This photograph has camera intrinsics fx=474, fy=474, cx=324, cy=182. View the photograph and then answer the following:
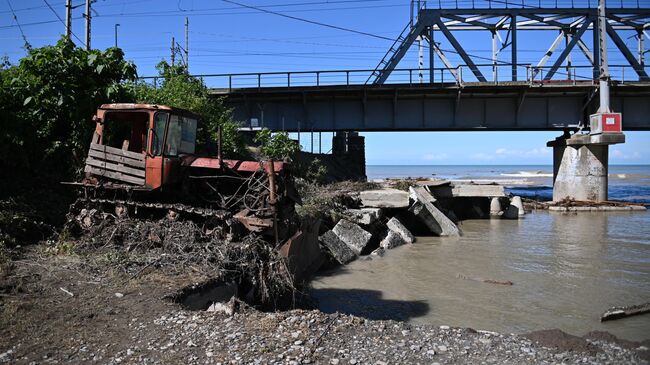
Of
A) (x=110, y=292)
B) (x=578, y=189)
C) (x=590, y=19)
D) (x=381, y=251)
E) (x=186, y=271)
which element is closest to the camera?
(x=110, y=292)

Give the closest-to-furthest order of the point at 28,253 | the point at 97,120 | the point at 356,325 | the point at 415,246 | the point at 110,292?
the point at 356,325 → the point at 110,292 → the point at 28,253 → the point at 97,120 → the point at 415,246

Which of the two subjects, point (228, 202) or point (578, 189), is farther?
point (578, 189)

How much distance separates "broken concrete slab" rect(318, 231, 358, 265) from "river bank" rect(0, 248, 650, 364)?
501cm

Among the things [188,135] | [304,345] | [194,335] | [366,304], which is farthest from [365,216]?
[194,335]

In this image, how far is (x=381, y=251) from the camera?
12172 millimetres

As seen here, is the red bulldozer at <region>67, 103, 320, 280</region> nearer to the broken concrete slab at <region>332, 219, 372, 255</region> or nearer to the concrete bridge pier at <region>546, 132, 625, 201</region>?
the broken concrete slab at <region>332, 219, 372, 255</region>

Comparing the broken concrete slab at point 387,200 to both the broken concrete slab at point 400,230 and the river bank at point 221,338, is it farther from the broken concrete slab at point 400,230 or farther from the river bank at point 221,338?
the river bank at point 221,338

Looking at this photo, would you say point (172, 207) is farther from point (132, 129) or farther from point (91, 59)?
point (91, 59)

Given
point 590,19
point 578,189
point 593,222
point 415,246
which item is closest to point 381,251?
point 415,246

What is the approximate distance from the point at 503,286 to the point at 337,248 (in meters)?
3.63

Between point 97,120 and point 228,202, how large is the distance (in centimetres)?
276

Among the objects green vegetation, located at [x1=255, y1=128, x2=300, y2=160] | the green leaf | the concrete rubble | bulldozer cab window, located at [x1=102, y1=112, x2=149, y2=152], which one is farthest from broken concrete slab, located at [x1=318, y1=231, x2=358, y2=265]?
green vegetation, located at [x1=255, y1=128, x2=300, y2=160]

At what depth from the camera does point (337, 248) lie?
1082 cm

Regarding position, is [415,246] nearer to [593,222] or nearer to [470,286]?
[470,286]
